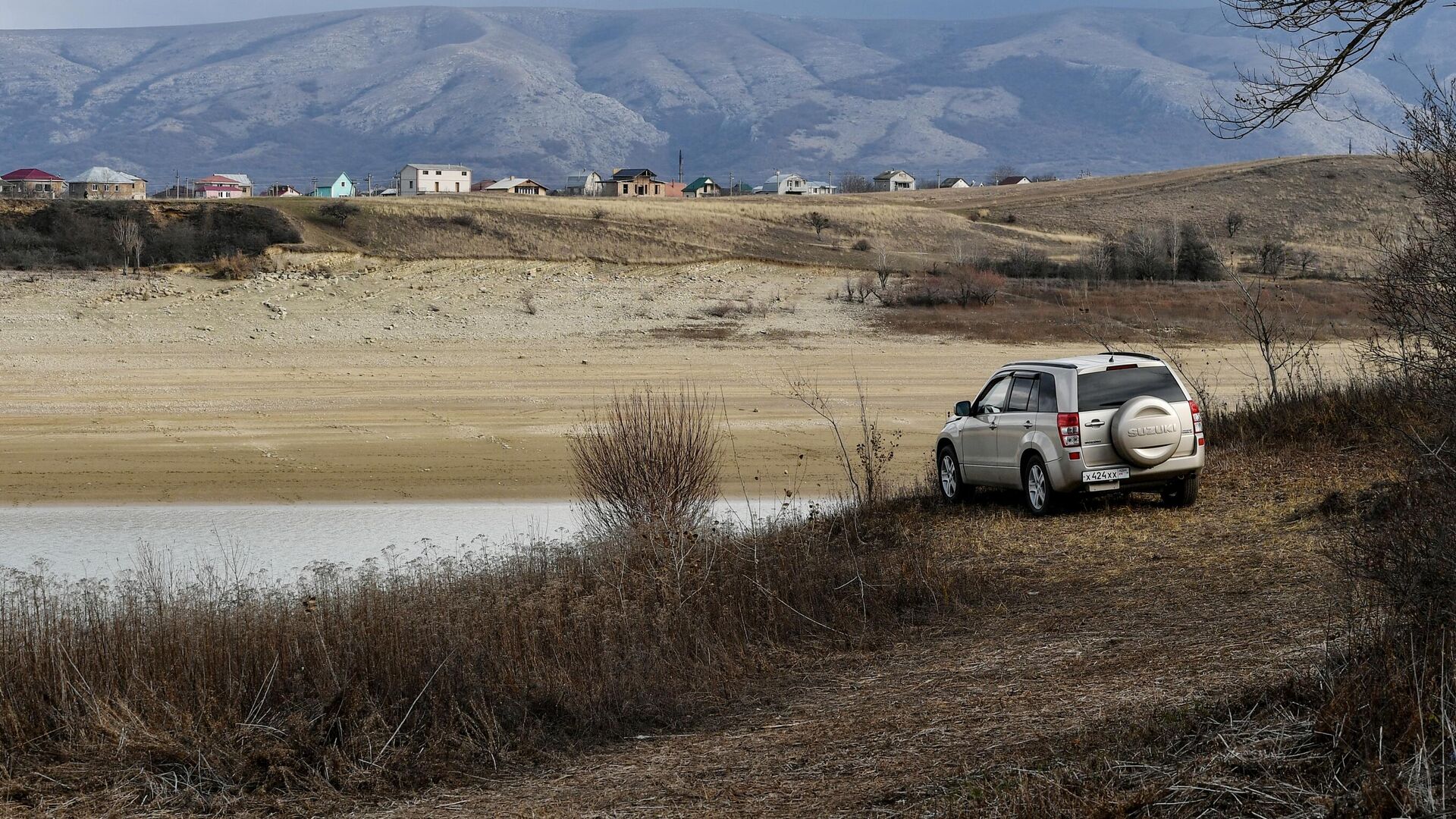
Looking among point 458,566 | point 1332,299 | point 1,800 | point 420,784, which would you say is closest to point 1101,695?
point 420,784

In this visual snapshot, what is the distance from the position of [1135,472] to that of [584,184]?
15085 cm

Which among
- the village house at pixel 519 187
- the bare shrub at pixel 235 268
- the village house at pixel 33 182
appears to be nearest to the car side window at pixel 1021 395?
the bare shrub at pixel 235 268

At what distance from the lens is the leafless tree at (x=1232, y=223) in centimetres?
8181

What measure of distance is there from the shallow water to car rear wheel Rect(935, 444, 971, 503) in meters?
2.55

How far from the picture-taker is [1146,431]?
566 inches

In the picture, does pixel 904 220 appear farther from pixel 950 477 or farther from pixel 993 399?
pixel 993 399

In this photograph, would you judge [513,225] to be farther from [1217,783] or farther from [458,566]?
[1217,783]

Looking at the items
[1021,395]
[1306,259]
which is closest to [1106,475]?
[1021,395]

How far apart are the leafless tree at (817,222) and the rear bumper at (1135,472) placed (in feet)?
226

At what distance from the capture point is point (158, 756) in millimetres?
7988

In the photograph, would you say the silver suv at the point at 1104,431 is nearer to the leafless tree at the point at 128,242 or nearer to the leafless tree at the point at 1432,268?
the leafless tree at the point at 1432,268

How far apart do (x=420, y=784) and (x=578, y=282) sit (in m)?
38.2

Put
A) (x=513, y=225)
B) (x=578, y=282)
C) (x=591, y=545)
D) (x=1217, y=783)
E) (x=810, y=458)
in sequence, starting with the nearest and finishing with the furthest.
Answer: (x=1217, y=783)
(x=591, y=545)
(x=810, y=458)
(x=578, y=282)
(x=513, y=225)

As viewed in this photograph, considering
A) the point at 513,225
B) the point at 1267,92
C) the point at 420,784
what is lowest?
the point at 420,784
